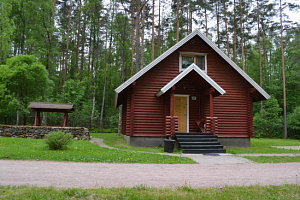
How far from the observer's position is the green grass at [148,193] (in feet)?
13.2

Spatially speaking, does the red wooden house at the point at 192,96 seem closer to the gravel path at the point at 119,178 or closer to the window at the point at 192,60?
the window at the point at 192,60

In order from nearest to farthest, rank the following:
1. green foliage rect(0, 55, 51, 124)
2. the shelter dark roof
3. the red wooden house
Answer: the red wooden house → the shelter dark roof → green foliage rect(0, 55, 51, 124)

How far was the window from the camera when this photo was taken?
51.9 feet

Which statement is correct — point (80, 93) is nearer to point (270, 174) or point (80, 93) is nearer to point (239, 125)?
point (239, 125)

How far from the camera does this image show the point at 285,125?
26.3 meters

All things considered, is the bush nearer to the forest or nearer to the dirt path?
the dirt path

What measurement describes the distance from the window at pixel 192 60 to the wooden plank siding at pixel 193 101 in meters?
0.30

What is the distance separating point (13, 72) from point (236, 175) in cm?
2325

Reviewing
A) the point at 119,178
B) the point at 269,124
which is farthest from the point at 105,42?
the point at 119,178

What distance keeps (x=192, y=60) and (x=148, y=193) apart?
1290 cm

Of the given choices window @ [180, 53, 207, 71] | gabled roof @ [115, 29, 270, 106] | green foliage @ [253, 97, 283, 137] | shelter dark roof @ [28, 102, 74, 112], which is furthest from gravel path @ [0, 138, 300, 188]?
green foliage @ [253, 97, 283, 137]

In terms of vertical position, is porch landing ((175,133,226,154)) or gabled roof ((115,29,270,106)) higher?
gabled roof ((115,29,270,106))

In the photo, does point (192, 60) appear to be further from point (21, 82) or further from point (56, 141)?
point (21, 82)

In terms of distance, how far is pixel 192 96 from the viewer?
1567cm
